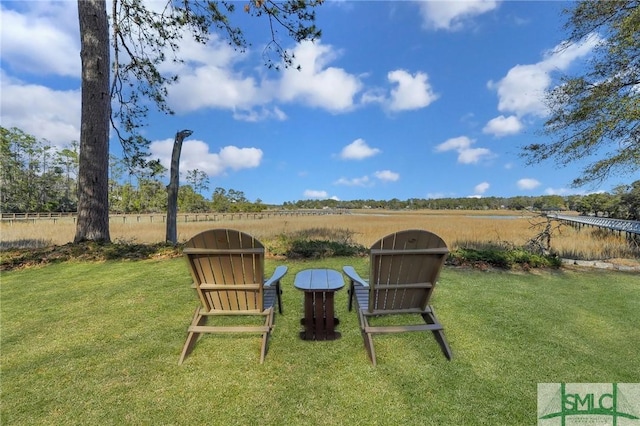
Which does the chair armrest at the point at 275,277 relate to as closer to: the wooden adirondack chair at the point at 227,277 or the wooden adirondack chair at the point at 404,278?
the wooden adirondack chair at the point at 227,277

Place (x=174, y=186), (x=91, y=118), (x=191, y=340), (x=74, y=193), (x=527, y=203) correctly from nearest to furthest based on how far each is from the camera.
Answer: (x=191, y=340) → (x=91, y=118) → (x=174, y=186) → (x=74, y=193) → (x=527, y=203)

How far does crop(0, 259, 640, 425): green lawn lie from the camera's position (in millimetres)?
1840

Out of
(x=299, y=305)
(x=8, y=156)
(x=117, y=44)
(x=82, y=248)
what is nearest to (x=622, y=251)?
(x=299, y=305)

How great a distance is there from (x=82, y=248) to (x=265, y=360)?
230 inches

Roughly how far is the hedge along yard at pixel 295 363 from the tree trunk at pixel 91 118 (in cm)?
282

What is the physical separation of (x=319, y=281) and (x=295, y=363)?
30.3 inches

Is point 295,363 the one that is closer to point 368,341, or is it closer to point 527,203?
point 368,341

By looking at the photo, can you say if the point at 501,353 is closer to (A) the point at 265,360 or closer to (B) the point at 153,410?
(A) the point at 265,360

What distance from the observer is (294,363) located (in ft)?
7.84

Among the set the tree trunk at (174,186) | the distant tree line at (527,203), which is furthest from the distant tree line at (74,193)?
the tree trunk at (174,186)

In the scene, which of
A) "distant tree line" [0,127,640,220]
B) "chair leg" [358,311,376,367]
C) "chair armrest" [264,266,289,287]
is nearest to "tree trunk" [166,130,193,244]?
"chair armrest" [264,266,289,287]

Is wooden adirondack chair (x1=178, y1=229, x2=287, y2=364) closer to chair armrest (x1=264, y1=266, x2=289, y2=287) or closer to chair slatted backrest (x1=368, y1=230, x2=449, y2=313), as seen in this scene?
chair armrest (x1=264, y1=266, x2=289, y2=287)

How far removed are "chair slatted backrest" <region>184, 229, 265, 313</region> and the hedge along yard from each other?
0.49 m

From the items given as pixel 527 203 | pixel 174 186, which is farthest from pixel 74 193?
pixel 527 203
